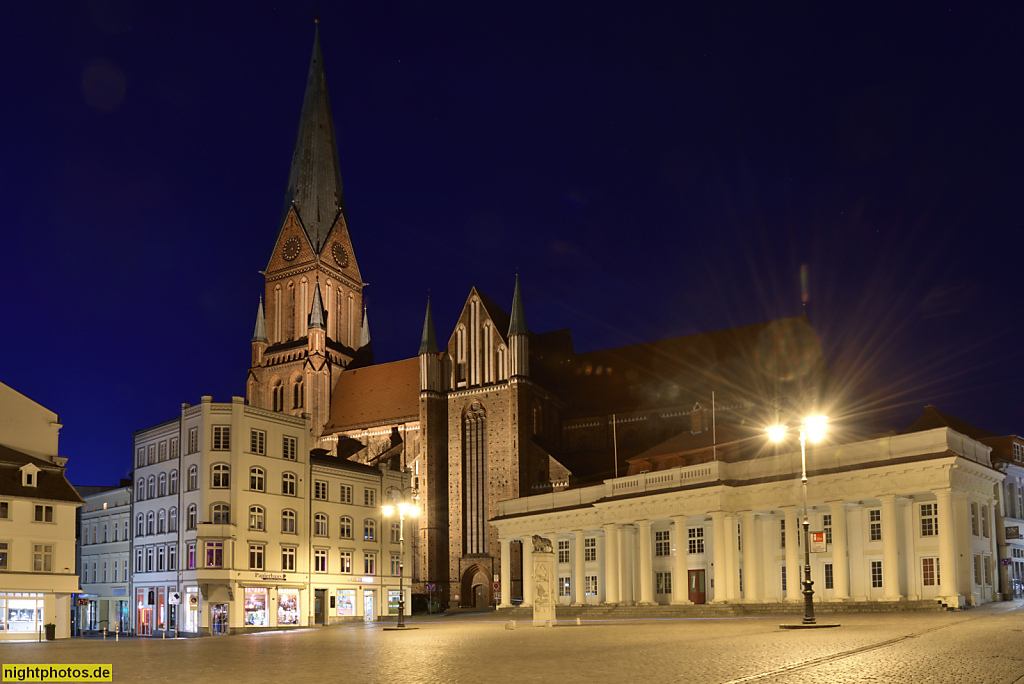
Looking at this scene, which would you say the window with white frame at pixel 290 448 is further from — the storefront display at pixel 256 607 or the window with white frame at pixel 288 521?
the storefront display at pixel 256 607

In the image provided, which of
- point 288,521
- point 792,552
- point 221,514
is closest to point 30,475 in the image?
point 221,514

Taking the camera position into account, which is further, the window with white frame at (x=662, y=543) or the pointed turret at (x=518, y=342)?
the pointed turret at (x=518, y=342)

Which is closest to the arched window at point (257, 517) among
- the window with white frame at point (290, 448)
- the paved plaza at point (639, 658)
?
the window with white frame at point (290, 448)

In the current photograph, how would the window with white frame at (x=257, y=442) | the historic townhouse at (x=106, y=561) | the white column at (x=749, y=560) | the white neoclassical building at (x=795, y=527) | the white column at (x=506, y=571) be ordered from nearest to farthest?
the white neoclassical building at (x=795, y=527) < the white column at (x=749, y=560) < the window with white frame at (x=257, y=442) < the historic townhouse at (x=106, y=561) < the white column at (x=506, y=571)

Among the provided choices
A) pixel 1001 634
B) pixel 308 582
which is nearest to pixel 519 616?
pixel 308 582

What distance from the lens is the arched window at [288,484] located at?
200 feet

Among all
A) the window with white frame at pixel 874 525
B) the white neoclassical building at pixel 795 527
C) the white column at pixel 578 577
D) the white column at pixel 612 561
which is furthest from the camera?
the white column at pixel 578 577

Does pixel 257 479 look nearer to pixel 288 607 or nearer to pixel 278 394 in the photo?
pixel 288 607

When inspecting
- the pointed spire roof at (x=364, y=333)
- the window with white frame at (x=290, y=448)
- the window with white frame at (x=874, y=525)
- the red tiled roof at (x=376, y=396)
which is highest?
the pointed spire roof at (x=364, y=333)

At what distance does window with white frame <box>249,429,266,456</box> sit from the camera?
59.0 m

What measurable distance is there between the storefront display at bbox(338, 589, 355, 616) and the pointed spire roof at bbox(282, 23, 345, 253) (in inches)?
2351

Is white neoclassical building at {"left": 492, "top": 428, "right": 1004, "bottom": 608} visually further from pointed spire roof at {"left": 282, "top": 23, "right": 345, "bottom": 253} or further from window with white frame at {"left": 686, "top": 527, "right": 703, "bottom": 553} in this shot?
pointed spire roof at {"left": 282, "top": 23, "right": 345, "bottom": 253}

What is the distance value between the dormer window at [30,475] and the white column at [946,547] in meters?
43.4

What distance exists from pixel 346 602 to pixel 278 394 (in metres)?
51.3
